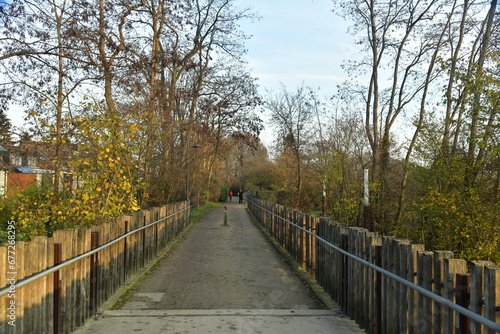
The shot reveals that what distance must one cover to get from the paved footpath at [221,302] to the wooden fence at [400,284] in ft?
1.47

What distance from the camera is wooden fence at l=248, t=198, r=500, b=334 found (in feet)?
10.4

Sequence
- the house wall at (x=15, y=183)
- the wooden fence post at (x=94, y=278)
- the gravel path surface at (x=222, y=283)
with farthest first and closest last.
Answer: the house wall at (x=15, y=183), the gravel path surface at (x=222, y=283), the wooden fence post at (x=94, y=278)

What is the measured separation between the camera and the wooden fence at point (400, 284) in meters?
3.16

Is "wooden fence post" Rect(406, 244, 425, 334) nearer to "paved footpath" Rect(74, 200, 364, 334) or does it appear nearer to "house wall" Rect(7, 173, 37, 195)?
"paved footpath" Rect(74, 200, 364, 334)

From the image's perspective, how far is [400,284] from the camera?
171 inches

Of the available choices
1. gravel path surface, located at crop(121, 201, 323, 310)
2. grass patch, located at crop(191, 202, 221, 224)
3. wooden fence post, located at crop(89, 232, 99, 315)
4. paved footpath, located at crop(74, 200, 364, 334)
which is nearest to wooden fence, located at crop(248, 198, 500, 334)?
paved footpath, located at crop(74, 200, 364, 334)

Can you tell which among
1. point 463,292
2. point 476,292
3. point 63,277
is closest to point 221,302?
point 63,277

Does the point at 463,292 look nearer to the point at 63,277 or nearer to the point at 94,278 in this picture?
the point at 63,277

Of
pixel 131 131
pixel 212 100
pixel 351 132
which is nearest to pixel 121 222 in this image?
pixel 131 131

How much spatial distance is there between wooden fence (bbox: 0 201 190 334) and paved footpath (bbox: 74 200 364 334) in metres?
0.36

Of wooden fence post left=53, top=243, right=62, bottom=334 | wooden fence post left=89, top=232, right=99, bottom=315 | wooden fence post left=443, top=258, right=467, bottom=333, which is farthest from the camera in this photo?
wooden fence post left=89, top=232, right=99, bottom=315

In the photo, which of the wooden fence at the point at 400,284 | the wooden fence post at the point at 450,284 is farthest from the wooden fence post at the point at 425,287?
the wooden fence post at the point at 450,284

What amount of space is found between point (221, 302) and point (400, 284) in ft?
10.8

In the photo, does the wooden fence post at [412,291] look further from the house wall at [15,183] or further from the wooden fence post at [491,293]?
the house wall at [15,183]
